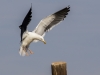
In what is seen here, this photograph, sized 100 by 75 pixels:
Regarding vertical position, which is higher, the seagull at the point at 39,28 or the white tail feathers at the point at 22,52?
the seagull at the point at 39,28

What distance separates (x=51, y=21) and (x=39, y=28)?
0.67m

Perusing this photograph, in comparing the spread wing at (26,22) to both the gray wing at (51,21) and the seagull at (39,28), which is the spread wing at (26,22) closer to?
the seagull at (39,28)

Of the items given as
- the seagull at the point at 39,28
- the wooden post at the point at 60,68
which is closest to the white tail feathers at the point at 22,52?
the seagull at the point at 39,28

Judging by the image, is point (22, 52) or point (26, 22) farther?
point (22, 52)

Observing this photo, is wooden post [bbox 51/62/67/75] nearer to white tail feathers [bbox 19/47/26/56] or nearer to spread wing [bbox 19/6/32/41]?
→ spread wing [bbox 19/6/32/41]

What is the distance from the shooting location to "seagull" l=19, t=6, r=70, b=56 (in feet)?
55.1

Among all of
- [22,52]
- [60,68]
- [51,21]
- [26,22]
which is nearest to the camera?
[60,68]

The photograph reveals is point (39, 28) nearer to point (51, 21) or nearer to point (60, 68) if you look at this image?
point (51, 21)

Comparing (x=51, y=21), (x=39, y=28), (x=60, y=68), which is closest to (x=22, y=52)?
(x=39, y=28)

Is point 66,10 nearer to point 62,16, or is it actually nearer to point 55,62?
point 62,16

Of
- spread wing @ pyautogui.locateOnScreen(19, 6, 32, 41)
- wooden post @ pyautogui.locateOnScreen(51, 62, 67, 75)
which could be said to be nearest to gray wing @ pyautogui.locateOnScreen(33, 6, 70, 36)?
spread wing @ pyautogui.locateOnScreen(19, 6, 32, 41)

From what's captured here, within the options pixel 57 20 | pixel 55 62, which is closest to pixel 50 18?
pixel 57 20

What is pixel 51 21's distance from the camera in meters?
17.9

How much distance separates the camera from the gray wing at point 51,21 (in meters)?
17.7
